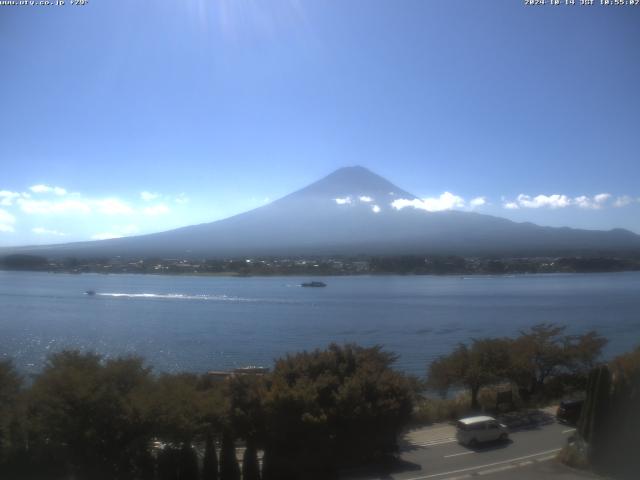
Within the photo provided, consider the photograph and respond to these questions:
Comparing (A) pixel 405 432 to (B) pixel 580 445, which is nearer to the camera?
(B) pixel 580 445

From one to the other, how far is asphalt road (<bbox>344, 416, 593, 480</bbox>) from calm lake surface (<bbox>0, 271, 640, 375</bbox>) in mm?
8868

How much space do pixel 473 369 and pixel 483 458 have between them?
4199 mm

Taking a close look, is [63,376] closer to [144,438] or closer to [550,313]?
[144,438]

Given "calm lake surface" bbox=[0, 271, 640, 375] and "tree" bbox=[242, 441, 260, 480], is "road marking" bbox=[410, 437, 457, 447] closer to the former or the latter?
"tree" bbox=[242, 441, 260, 480]

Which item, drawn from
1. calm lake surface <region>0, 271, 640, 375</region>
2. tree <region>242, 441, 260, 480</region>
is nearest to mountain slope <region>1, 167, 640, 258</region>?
calm lake surface <region>0, 271, 640, 375</region>

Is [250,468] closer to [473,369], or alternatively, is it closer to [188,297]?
[473,369]

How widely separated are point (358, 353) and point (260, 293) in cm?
3621

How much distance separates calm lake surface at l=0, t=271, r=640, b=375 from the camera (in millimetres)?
20828

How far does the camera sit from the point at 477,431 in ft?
26.6

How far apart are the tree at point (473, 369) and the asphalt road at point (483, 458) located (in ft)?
7.23

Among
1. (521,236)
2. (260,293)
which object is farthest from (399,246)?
(260,293)

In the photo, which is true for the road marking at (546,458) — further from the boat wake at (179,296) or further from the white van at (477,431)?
the boat wake at (179,296)

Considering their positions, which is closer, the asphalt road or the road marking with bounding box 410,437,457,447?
the asphalt road

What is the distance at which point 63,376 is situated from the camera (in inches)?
256
